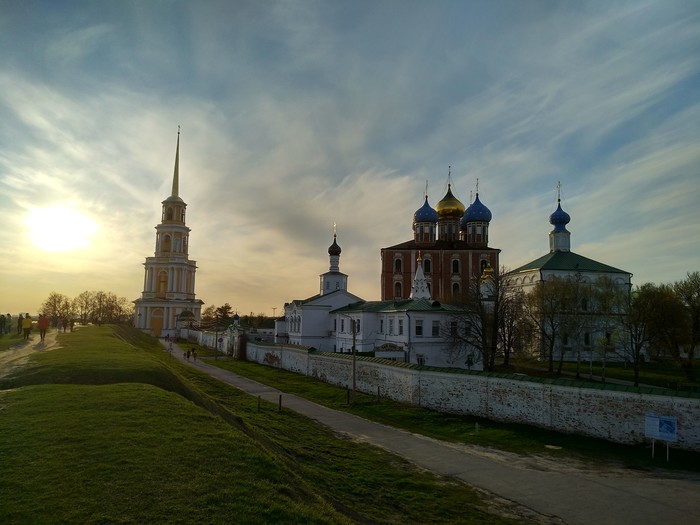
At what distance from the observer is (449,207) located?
240 feet

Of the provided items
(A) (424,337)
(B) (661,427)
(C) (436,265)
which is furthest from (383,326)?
(B) (661,427)

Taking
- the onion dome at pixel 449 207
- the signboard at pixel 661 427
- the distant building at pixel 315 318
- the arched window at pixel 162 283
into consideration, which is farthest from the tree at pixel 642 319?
the arched window at pixel 162 283

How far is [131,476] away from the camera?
28.1 ft

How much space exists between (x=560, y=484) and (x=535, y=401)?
7.55m

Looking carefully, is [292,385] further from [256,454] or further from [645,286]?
[645,286]

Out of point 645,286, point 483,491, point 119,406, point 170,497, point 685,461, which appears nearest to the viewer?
point 170,497

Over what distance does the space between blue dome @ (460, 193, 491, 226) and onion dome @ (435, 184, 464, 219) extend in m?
2.50

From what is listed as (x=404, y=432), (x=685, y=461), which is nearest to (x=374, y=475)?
(x=404, y=432)

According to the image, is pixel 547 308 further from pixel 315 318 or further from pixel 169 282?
pixel 169 282

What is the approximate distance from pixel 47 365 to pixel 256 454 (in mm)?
10929

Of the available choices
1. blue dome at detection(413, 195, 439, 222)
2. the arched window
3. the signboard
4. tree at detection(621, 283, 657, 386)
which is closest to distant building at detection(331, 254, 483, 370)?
tree at detection(621, 283, 657, 386)

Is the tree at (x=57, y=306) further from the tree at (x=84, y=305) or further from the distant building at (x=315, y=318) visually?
the distant building at (x=315, y=318)

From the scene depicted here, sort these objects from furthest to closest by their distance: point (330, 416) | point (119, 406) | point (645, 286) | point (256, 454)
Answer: point (645, 286)
point (330, 416)
point (119, 406)
point (256, 454)

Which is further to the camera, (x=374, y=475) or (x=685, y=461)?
(x=685, y=461)
